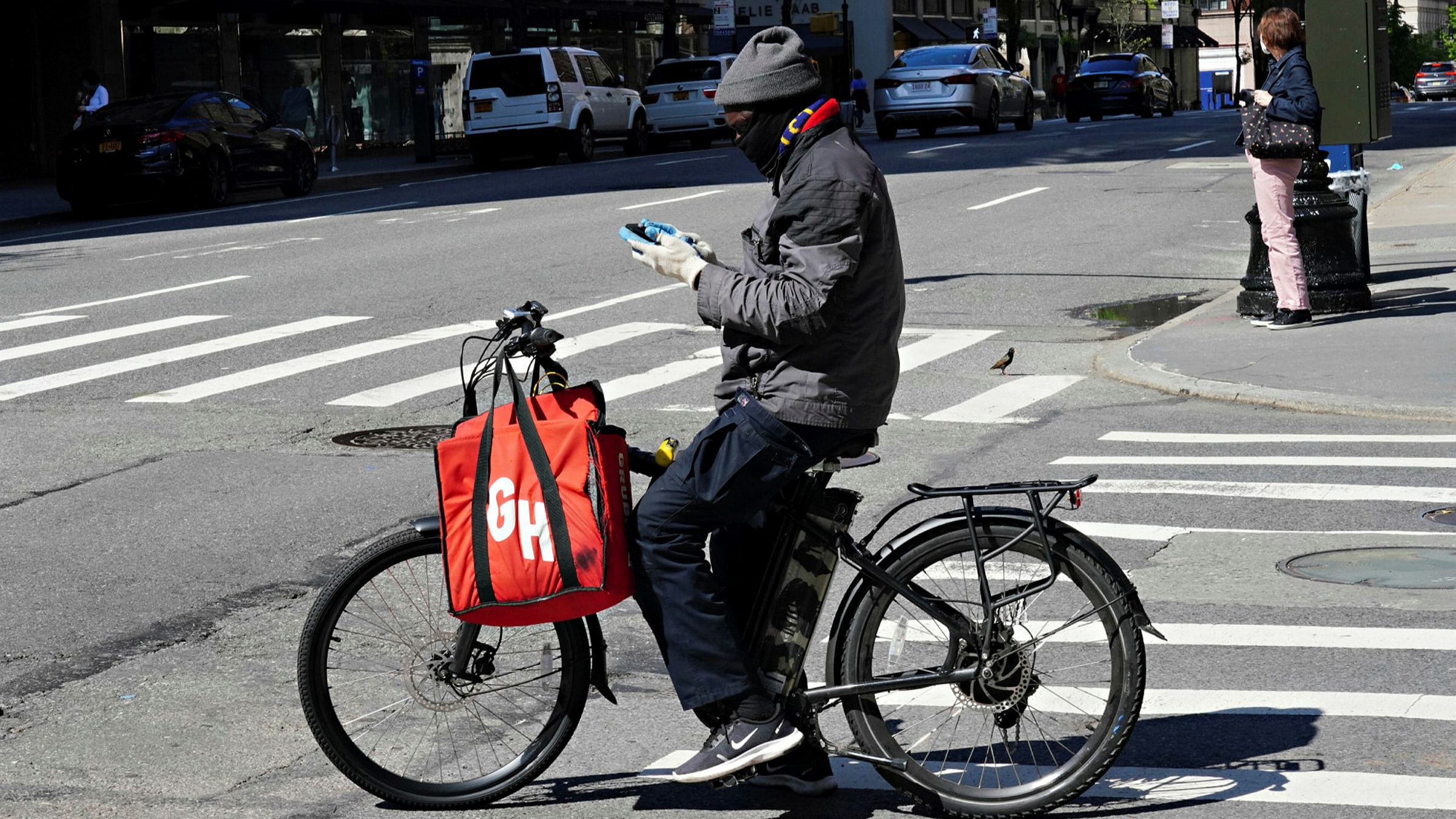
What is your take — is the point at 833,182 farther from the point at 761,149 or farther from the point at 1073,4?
the point at 1073,4

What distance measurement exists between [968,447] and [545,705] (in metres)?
4.75

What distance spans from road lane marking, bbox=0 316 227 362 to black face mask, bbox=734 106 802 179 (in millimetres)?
9210

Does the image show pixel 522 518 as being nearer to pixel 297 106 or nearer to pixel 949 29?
pixel 297 106

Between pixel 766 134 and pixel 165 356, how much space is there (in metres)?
8.89

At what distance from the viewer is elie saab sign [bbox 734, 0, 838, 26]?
7619 cm

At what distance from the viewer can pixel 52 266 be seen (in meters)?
18.0

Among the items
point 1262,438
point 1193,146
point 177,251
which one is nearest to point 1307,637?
point 1262,438

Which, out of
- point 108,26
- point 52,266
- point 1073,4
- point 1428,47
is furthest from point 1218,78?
point 52,266

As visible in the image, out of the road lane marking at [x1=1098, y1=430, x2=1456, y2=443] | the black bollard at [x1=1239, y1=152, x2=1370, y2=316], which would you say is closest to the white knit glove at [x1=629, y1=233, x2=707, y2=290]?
the road lane marking at [x1=1098, y1=430, x2=1456, y2=443]

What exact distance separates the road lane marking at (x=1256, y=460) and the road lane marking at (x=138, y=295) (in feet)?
29.9

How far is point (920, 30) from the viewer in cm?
8081

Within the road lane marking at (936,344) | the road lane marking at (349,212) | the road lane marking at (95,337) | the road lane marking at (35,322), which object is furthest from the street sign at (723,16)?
the road lane marking at (936,344)

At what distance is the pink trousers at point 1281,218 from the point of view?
11.8 meters

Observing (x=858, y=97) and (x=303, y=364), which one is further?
(x=858, y=97)
